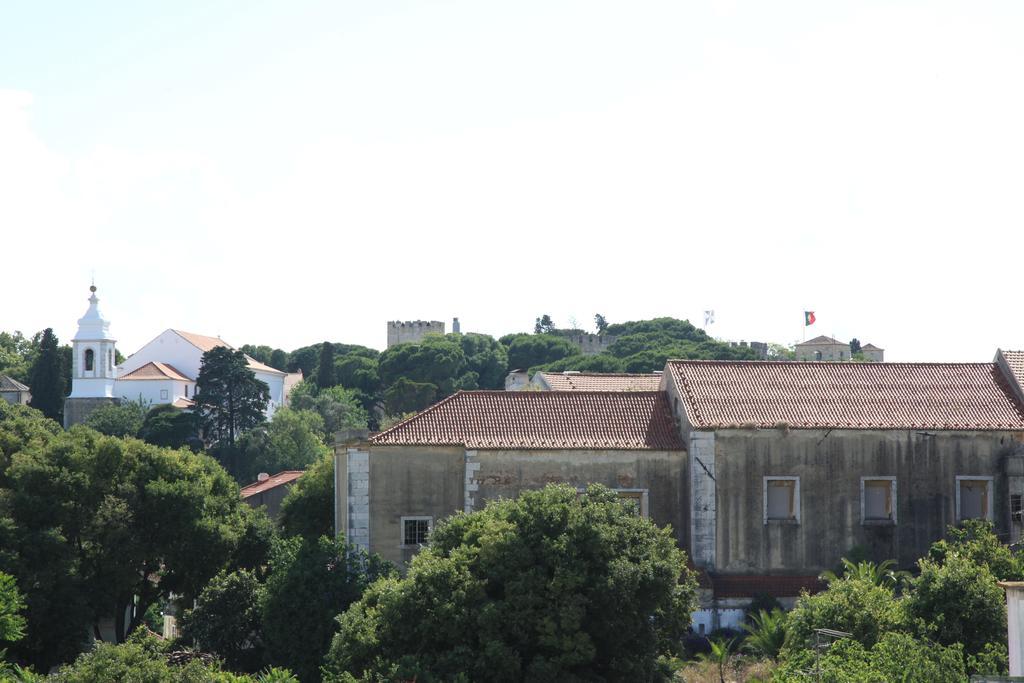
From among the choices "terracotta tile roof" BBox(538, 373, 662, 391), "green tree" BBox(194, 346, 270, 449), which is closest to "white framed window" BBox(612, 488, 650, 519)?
"terracotta tile roof" BBox(538, 373, 662, 391)

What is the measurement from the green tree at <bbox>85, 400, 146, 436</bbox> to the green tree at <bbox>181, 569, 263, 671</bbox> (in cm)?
4901

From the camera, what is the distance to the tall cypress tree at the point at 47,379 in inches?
3536

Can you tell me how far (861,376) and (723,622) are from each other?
781 cm

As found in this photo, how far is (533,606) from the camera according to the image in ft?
84.6

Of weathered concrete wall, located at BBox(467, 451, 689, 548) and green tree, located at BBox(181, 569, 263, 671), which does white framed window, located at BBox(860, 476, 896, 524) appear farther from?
green tree, located at BBox(181, 569, 263, 671)

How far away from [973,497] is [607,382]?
14826mm

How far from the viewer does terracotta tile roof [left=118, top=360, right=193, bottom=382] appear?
99.8 metres

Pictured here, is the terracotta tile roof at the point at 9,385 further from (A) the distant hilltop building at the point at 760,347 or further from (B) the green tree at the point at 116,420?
(A) the distant hilltop building at the point at 760,347

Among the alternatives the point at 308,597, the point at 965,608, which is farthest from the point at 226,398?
the point at 965,608

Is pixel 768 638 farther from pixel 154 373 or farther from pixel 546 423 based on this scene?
pixel 154 373

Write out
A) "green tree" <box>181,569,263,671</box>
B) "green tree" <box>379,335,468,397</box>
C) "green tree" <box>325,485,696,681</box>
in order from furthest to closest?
"green tree" <box>379,335,468,397</box> < "green tree" <box>181,569,263,671</box> < "green tree" <box>325,485,696,681</box>

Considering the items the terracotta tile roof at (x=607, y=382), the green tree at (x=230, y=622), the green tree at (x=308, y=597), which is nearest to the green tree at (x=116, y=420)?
the terracotta tile roof at (x=607, y=382)

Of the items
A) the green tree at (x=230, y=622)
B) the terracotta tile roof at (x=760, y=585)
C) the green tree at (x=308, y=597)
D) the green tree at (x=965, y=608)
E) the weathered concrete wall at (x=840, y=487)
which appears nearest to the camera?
the green tree at (x=965, y=608)

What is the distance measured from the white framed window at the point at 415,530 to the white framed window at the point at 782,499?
296 inches
